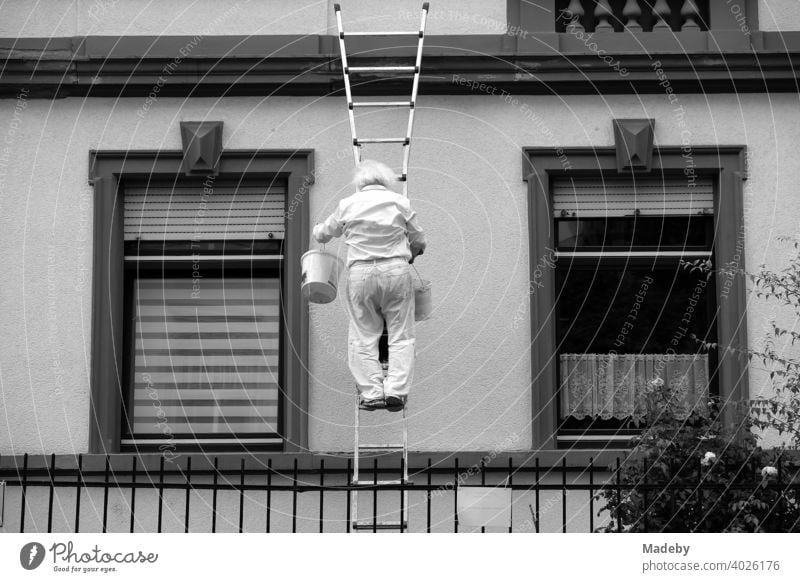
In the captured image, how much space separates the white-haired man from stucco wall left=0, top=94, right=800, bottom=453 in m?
1.59

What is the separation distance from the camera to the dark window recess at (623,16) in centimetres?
1321

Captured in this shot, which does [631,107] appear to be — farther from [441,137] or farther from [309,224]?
[309,224]

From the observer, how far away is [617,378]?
502 inches

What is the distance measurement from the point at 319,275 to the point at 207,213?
216 cm

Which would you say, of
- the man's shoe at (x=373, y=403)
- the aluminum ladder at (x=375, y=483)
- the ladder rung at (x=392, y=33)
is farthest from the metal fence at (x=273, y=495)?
the ladder rung at (x=392, y=33)

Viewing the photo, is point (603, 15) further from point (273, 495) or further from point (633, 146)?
point (273, 495)

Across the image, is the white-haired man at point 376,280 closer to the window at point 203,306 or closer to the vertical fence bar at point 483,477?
the vertical fence bar at point 483,477

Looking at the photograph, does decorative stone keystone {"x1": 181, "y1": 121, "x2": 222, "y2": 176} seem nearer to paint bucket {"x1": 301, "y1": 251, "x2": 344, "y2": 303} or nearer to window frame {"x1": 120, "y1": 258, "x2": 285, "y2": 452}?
window frame {"x1": 120, "y1": 258, "x2": 285, "y2": 452}

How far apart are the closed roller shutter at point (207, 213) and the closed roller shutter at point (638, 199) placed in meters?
2.41

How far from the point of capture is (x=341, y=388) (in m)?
12.5

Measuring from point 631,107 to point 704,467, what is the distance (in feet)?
12.8
